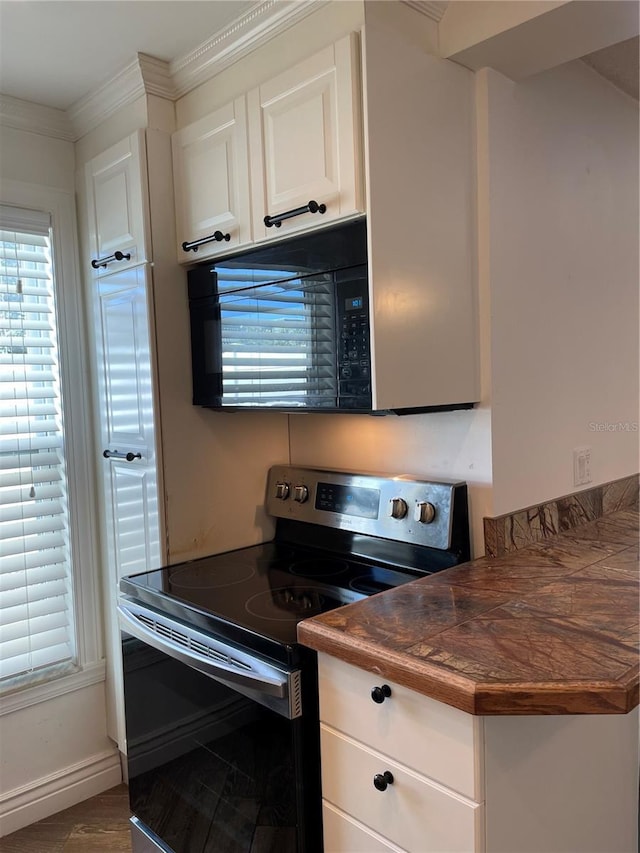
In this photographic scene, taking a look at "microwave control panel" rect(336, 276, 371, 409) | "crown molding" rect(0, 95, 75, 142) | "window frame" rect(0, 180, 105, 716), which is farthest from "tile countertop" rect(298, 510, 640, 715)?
"crown molding" rect(0, 95, 75, 142)

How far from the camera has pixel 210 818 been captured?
1504 mm

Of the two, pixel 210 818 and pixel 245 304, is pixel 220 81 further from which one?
pixel 210 818

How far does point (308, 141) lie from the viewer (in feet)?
4.85

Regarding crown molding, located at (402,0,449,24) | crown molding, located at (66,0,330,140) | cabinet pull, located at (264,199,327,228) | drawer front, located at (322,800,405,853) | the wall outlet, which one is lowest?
drawer front, located at (322,800,405,853)

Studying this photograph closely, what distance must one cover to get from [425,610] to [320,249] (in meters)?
0.84

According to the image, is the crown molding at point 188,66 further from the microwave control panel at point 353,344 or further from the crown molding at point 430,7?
the microwave control panel at point 353,344

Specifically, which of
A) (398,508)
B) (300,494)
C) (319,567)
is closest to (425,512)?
(398,508)

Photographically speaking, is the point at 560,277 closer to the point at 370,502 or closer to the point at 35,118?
the point at 370,502

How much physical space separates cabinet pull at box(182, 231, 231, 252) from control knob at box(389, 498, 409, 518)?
82 cm

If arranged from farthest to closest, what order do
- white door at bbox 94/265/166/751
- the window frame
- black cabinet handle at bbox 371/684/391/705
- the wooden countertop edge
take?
the window frame
white door at bbox 94/265/166/751
black cabinet handle at bbox 371/684/391/705
the wooden countertop edge

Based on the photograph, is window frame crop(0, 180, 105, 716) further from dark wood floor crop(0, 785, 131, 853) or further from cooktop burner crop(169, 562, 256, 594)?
cooktop burner crop(169, 562, 256, 594)

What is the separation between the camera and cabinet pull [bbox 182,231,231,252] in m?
1.70

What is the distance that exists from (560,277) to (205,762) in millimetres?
1568

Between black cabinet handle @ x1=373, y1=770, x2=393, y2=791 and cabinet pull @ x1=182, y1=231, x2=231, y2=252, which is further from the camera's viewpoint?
cabinet pull @ x1=182, y1=231, x2=231, y2=252
